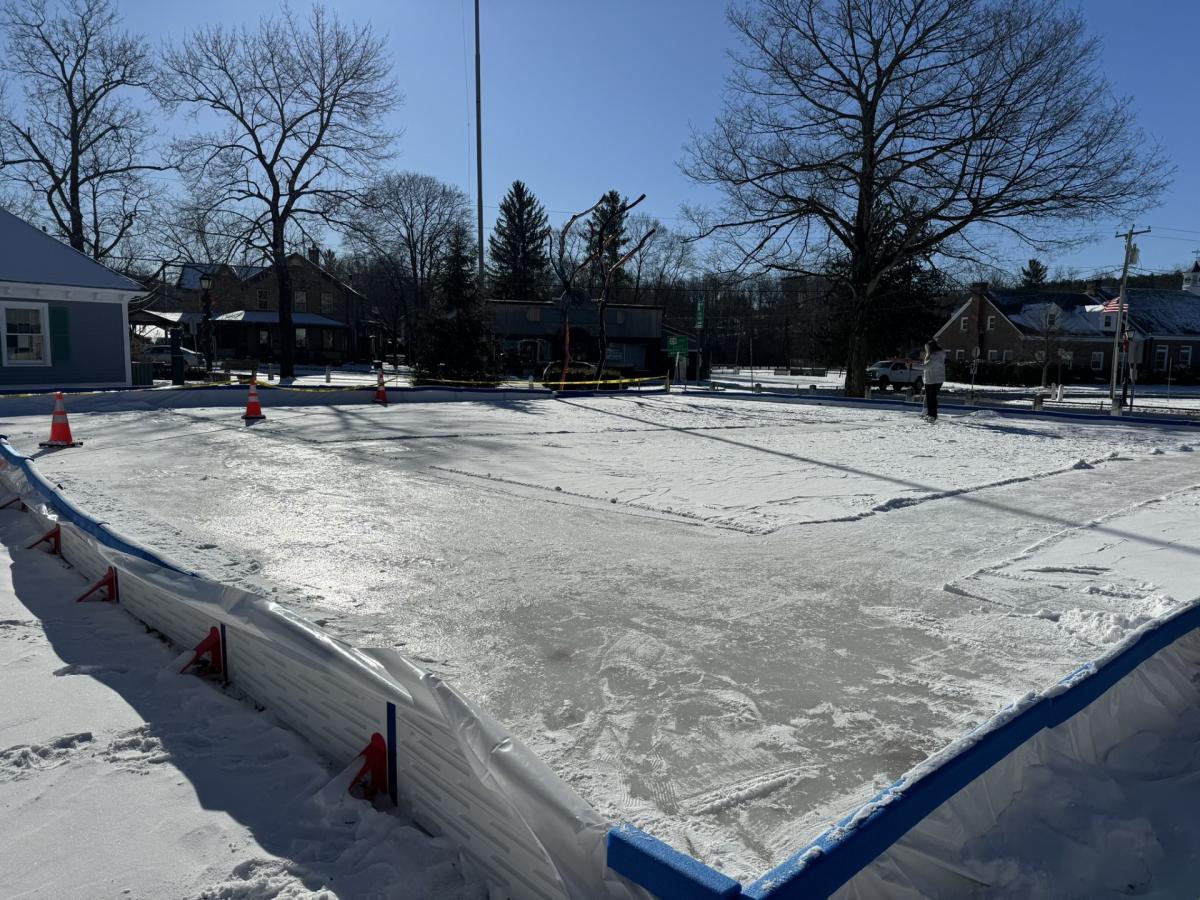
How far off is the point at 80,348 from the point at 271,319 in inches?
1145

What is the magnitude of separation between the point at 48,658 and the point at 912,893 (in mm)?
3986

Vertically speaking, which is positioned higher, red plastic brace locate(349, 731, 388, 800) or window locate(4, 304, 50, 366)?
window locate(4, 304, 50, 366)

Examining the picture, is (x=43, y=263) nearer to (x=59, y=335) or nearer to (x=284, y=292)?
(x=59, y=335)

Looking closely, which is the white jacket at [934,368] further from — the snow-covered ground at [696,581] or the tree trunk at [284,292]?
the tree trunk at [284,292]

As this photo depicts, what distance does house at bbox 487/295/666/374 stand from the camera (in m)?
40.6

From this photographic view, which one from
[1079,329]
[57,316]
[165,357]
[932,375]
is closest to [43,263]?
[57,316]

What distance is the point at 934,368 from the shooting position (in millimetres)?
16359

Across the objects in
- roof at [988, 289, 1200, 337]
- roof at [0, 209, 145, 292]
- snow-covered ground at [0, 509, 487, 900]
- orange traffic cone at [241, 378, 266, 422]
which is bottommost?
snow-covered ground at [0, 509, 487, 900]

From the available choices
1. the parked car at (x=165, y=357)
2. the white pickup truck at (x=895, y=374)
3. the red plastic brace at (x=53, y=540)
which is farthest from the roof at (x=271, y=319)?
the red plastic brace at (x=53, y=540)

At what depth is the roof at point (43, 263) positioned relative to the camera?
71.1 feet

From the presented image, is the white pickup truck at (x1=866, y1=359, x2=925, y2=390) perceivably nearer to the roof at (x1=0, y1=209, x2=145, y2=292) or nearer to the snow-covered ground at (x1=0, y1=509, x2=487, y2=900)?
the roof at (x1=0, y1=209, x2=145, y2=292)

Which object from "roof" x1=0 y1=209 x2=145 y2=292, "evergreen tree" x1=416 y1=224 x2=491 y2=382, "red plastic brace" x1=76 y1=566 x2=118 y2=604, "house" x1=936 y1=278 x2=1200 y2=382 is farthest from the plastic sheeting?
"house" x1=936 y1=278 x2=1200 y2=382

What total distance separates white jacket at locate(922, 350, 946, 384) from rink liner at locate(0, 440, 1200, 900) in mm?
13296

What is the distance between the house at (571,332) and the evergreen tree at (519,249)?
22355 mm
